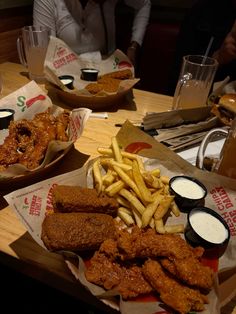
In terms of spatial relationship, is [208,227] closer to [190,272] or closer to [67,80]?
[190,272]

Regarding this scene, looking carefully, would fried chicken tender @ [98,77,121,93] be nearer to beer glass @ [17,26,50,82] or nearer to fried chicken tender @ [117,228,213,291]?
beer glass @ [17,26,50,82]

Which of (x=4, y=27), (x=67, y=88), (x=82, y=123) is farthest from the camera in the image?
(x=4, y=27)

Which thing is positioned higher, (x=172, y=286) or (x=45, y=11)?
(x=45, y=11)

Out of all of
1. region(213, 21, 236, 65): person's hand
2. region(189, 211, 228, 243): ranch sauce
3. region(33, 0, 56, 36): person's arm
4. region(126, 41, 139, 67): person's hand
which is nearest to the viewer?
region(189, 211, 228, 243): ranch sauce

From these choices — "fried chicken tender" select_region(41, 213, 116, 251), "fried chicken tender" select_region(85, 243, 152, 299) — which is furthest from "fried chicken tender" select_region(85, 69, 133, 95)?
"fried chicken tender" select_region(85, 243, 152, 299)

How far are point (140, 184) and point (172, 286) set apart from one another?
442mm

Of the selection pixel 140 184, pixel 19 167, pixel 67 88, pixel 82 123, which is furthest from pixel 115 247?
pixel 67 88

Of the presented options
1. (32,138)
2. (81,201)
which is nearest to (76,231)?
(81,201)

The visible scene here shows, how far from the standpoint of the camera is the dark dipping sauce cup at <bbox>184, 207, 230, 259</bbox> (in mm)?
1069

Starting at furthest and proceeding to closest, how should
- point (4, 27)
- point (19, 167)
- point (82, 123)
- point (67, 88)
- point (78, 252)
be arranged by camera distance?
point (4, 27) → point (67, 88) → point (82, 123) → point (19, 167) → point (78, 252)

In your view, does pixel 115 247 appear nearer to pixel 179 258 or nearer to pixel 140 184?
pixel 179 258

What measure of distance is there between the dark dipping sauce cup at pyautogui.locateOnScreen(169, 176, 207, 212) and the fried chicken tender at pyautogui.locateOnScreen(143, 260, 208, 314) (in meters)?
Answer: 0.36

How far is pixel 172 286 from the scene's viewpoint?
92cm

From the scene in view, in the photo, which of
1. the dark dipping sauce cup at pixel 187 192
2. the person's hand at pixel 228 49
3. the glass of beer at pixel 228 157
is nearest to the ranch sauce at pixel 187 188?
the dark dipping sauce cup at pixel 187 192
